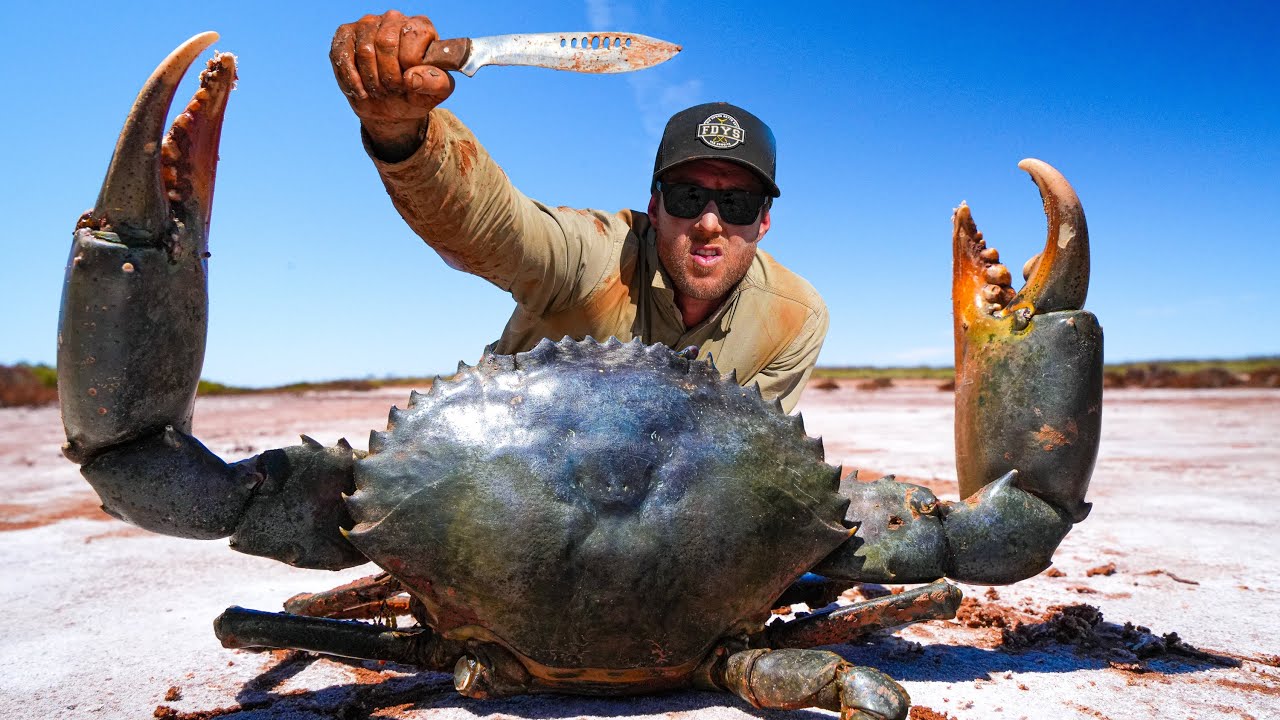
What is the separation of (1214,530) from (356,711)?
185 inches

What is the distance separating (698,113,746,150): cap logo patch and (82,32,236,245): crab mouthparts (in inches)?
75.0

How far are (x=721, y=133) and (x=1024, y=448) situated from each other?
1.75m

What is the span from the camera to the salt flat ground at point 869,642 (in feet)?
7.20

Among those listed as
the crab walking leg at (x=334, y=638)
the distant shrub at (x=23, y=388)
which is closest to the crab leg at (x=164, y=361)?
the crab walking leg at (x=334, y=638)

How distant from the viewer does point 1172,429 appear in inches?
443

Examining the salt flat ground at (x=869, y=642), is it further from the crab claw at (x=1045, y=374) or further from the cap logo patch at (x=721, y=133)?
the cap logo patch at (x=721, y=133)

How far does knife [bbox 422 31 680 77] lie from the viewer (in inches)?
82.6

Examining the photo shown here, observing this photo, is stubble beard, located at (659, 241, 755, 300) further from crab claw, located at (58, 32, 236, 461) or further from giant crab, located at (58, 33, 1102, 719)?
crab claw, located at (58, 32, 236, 461)

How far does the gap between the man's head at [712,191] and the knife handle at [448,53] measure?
1.39m

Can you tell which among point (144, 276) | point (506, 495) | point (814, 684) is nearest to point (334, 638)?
point (506, 495)

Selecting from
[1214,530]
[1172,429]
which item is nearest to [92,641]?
[1214,530]

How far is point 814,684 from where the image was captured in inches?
70.7

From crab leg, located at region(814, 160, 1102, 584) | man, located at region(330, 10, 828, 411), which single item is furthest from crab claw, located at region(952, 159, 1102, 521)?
man, located at region(330, 10, 828, 411)

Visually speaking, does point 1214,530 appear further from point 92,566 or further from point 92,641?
point 92,566
